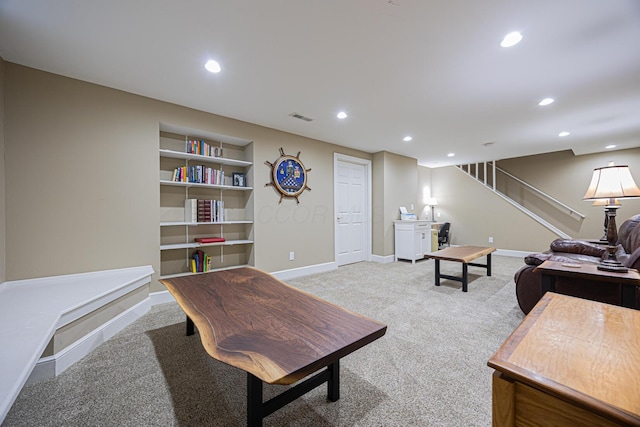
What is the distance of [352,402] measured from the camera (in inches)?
55.1

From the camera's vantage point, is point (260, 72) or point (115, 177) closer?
point (260, 72)

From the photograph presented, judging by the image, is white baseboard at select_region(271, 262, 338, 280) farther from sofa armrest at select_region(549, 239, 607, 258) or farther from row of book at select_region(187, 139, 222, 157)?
sofa armrest at select_region(549, 239, 607, 258)

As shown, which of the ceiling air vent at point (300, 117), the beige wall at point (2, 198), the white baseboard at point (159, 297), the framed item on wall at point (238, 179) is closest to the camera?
the beige wall at point (2, 198)

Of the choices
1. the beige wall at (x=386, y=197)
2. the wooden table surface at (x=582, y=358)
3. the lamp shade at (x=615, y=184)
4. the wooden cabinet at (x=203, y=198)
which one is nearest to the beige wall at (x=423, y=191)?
the beige wall at (x=386, y=197)

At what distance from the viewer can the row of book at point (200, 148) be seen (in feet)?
10.5

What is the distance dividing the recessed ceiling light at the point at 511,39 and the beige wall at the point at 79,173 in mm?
3088

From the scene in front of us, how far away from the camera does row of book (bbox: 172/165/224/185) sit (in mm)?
3090

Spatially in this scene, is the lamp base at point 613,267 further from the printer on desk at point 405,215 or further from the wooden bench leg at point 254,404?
the printer on desk at point 405,215

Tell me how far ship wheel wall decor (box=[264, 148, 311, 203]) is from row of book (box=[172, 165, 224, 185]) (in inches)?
28.1

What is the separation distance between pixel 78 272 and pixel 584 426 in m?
3.43

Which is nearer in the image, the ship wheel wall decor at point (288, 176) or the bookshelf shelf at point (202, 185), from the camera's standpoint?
the bookshelf shelf at point (202, 185)

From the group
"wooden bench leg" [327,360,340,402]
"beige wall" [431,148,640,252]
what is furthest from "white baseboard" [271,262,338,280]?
"beige wall" [431,148,640,252]

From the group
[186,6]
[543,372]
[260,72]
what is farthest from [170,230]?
[543,372]

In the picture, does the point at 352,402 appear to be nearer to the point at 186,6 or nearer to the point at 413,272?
the point at 186,6
